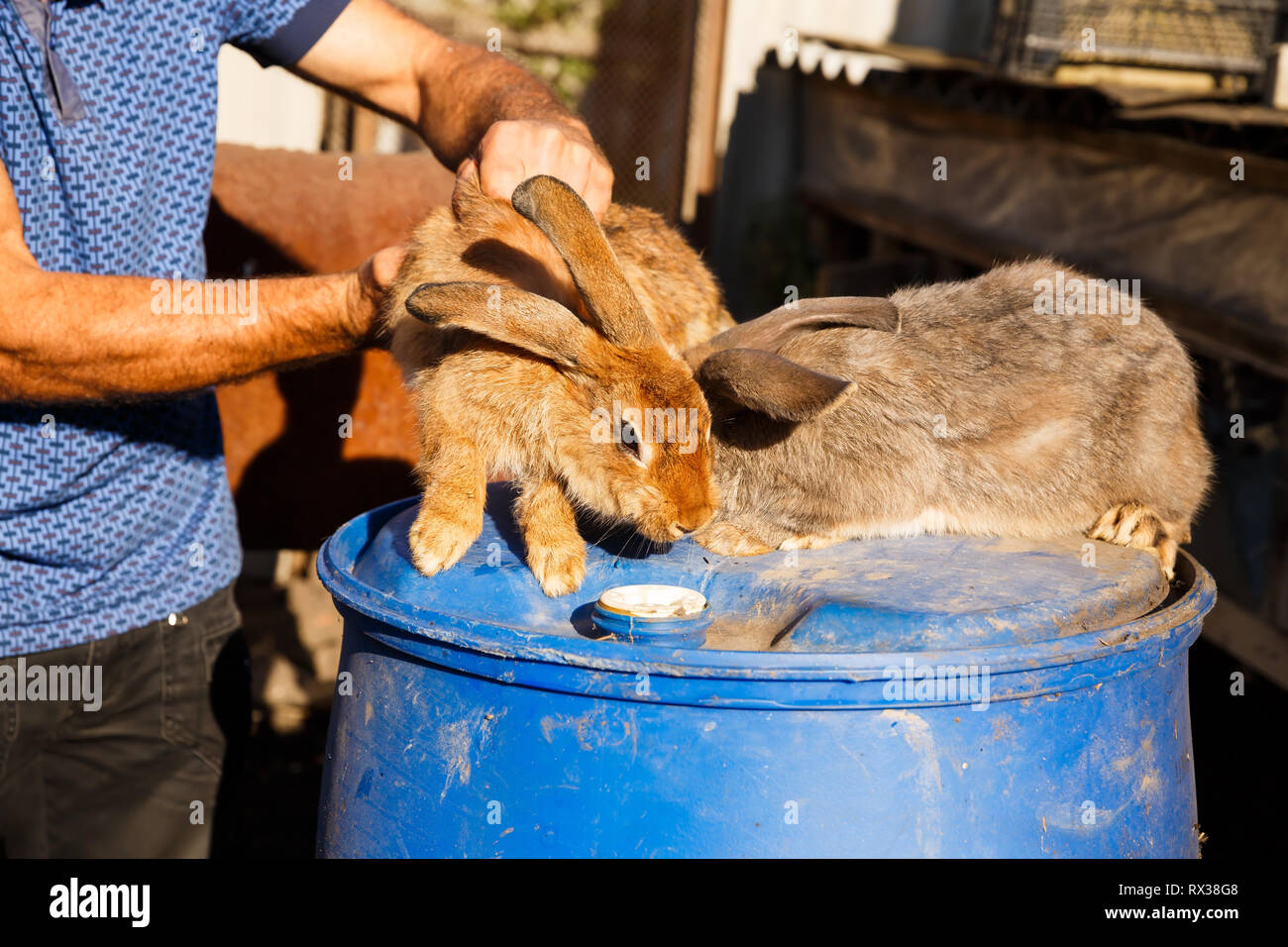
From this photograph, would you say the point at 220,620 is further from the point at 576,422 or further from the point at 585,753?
the point at 585,753

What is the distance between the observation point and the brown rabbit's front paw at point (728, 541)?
232 centimetres

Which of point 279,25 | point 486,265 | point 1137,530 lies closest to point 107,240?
point 279,25

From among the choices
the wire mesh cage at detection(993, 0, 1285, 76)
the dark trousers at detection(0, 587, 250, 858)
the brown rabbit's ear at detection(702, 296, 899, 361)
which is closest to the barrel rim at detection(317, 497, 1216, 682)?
the brown rabbit's ear at detection(702, 296, 899, 361)

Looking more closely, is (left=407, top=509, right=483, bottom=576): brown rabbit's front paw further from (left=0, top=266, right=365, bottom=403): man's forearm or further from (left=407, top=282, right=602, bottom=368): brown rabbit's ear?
(left=0, top=266, right=365, bottom=403): man's forearm

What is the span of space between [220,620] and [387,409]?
3.93 ft

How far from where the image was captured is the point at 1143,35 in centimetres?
714

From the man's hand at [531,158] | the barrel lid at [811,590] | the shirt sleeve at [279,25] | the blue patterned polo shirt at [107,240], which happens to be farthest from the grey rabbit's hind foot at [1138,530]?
the shirt sleeve at [279,25]

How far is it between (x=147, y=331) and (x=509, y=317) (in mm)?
729

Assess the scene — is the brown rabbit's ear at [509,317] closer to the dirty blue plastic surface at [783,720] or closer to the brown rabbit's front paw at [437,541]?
the brown rabbit's front paw at [437,541]

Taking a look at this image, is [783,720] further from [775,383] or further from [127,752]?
[127,752]

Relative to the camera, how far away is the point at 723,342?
2.49 meters

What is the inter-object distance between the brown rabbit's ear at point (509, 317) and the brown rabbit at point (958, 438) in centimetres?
35
